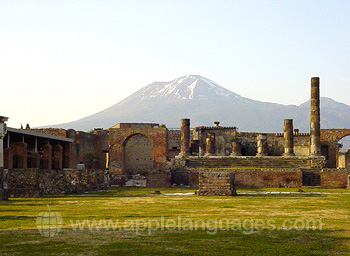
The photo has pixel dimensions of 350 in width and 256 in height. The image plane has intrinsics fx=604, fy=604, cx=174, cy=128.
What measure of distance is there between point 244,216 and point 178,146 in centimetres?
4199

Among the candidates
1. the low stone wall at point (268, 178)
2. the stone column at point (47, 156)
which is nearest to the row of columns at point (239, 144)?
the low stone wall at point (268, 178)

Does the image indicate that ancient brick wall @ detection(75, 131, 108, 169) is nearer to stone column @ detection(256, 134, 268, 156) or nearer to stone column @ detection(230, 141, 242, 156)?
stone column @ detection(230, 141, 242, 156)

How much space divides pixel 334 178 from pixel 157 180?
33.1 ft


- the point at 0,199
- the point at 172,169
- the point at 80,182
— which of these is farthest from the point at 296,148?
the point at 0,199

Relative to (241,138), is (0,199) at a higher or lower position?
lower

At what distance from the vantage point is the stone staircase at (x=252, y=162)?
40828 mm

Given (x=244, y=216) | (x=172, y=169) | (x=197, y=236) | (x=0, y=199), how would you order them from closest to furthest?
(x=197, y=236)
(x=244, y=216)
(x=0, y=199)
(x=172, y=169)

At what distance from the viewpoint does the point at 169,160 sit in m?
48.3

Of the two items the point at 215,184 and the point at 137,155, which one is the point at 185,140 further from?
the point at 215,184

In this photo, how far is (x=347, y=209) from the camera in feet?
51.6

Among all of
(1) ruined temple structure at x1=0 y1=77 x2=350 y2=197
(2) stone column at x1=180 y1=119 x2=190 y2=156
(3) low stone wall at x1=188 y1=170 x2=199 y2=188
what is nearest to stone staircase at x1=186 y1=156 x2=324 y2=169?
(1) ruined temple structure at x1=0 y1=77 x2=350 y2=197

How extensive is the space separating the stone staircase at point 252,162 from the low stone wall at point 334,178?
781 centimetres

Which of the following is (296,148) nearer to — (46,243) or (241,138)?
(241,138)

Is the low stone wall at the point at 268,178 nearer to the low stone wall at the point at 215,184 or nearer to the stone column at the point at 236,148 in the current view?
the low stone wall at the point at 215,184
